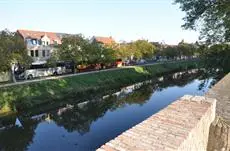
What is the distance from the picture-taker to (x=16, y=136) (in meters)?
21.2

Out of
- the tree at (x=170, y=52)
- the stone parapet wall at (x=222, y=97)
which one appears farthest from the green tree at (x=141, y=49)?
the stone parapet wall at (x=222, y=97)

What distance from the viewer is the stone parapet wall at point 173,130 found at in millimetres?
4531

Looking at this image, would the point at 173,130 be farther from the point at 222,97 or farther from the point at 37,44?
the point at 37,44

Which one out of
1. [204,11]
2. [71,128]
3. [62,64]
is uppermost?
[204,11]

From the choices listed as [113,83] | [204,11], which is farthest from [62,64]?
[204,11]

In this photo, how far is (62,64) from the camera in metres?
50.0

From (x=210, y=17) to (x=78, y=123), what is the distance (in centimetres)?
1579

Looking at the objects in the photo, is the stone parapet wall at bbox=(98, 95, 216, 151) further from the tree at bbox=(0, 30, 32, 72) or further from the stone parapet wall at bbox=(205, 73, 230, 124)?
the tree at bbox=(0, 30, 32, 72)

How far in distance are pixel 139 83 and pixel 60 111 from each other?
24449 millimetres

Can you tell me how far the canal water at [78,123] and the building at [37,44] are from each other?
28.4 metres

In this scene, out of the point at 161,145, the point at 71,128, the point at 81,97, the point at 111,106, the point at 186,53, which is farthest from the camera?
the point at 186,53

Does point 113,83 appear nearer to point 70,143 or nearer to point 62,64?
point 62,64

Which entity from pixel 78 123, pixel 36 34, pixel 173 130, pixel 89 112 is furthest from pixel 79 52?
pixel 173 130

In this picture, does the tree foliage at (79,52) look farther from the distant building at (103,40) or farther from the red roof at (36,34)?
the red roof at (36,34)
